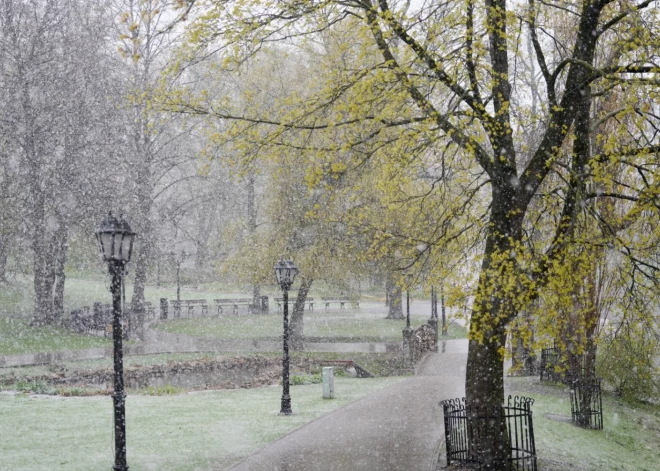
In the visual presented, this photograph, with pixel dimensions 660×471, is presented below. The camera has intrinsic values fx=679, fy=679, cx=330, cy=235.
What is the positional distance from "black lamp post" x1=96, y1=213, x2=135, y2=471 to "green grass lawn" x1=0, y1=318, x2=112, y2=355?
1682cm

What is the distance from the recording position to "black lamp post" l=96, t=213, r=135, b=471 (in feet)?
29.8

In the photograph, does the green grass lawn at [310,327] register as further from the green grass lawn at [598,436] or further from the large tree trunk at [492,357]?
the large tree trunk at [492,357]

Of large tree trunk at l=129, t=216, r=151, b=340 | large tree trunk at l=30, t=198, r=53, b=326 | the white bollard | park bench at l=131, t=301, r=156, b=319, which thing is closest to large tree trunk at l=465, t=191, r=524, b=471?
the white bollard

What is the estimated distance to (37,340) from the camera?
26.2m

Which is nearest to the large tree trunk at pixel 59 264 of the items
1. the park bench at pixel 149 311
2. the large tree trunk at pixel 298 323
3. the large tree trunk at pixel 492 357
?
the park bench at pixel 149 311

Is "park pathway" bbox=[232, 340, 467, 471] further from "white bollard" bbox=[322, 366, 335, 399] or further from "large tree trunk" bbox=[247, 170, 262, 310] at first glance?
"large tree trunk" bbox=[247, 170, 262, 310]

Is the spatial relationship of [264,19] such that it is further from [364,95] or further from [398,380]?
[398,380]

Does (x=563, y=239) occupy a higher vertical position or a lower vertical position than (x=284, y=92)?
lower

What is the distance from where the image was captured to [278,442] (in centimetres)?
1189

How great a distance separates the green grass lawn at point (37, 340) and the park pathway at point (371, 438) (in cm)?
1358

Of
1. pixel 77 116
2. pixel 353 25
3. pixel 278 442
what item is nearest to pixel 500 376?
pixel 278 442

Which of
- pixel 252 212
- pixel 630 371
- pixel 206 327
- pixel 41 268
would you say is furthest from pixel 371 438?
pixel 252 212

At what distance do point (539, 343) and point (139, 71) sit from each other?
25386 millimetres

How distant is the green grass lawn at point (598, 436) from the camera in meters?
12.4
